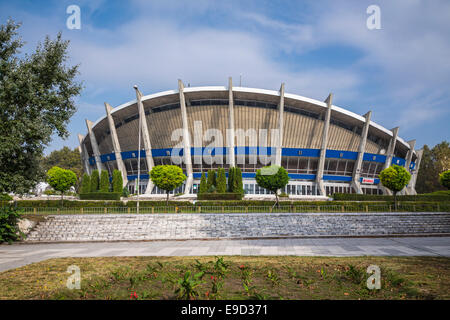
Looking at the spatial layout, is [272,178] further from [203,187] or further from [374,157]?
[374,157]

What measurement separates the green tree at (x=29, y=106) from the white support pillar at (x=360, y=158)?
151 ft

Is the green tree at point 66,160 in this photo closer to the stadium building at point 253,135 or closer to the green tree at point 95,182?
the green tree at point 95,182

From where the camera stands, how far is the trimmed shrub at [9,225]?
17.8 metres

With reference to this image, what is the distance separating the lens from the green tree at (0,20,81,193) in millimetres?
14508

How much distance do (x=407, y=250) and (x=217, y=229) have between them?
1170cm

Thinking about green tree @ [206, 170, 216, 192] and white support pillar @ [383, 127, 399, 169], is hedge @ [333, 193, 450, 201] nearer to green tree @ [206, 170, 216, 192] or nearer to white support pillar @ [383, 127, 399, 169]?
white support pillar @ [383, 127, 399, 169]

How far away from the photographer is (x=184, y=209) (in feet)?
80.7

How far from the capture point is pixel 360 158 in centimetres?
5106

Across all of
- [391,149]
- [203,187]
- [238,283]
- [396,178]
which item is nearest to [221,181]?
[203,187]

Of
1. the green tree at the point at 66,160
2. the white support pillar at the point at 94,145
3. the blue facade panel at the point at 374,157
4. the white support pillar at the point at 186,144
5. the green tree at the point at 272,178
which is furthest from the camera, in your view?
the green tree at the point at 66,160

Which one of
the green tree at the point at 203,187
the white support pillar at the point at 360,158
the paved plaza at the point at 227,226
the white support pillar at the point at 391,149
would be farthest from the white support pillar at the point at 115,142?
the white support pillar at the point at 391,149

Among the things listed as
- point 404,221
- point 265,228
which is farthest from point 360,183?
point 265,228

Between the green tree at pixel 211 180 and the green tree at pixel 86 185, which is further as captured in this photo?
the green tree at pixel 86 185

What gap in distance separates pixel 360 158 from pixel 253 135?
62.7ft
